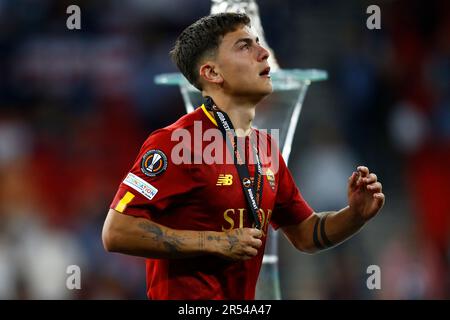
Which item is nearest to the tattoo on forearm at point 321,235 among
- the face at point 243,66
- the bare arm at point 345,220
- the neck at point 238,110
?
the bare arm at point 345,220

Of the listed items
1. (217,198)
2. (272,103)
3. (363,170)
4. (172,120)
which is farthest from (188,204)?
(172,120)

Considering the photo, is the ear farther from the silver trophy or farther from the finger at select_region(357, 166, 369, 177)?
the finger at select_region(357, 166, 369, 177)

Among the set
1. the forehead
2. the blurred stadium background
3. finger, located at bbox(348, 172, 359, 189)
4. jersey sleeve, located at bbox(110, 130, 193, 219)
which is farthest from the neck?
the blurred stadium background

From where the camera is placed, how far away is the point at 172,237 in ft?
11.1

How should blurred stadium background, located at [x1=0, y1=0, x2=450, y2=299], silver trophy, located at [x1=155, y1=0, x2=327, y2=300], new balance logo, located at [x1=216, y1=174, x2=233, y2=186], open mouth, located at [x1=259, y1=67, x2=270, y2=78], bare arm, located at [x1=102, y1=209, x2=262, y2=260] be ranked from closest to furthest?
bare arm, located at [x1=102, y1=209, x2=262, y2=260] < new balance logo, located at [x1=216, y1=174, x2=233, y2=186] < open mouth, located at [x1=259, y1=67, x2=270, y2=78] < silver trophy, located at [x1=155, y1=0, x2=327, y2=300] < blurred stadium background, located at [x1=0, y1=0, x2=450, y2=299]

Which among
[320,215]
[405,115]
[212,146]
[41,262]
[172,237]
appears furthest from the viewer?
[405,115]

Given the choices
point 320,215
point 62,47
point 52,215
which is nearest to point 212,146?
point 320,215

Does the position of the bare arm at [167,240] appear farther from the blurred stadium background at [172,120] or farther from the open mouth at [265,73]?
the blurred stadium background at [172,120]

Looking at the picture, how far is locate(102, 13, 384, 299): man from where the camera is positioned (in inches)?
134

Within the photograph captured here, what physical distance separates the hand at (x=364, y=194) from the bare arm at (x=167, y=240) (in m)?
0.57

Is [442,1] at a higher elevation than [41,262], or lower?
higher

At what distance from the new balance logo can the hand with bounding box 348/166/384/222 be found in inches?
21.8
